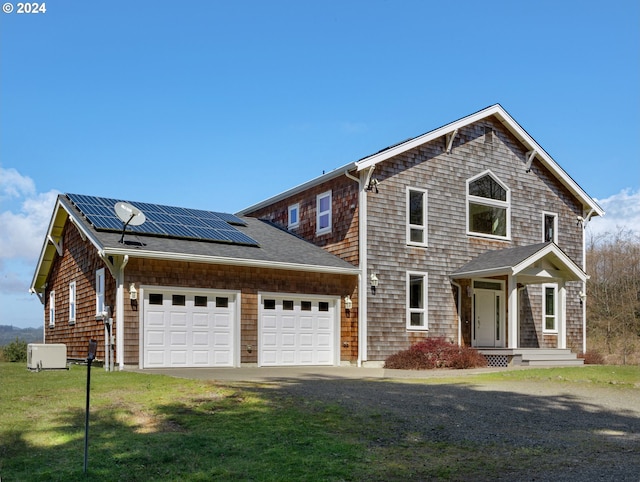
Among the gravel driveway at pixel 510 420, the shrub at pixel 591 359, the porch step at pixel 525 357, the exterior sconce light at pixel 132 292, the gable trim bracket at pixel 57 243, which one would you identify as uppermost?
the gable trim bracket at pixel 57 243

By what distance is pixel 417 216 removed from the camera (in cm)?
2123

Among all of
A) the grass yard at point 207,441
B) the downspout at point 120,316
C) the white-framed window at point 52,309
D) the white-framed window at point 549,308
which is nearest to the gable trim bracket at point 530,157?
the white-framed window at point 549,308

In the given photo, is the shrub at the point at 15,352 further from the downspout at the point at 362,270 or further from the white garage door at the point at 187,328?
the downspout at the point at 362,270

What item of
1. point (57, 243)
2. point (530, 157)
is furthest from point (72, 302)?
point (530, 157)

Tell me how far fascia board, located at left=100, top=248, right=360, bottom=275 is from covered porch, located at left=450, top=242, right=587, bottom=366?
4.46 metres

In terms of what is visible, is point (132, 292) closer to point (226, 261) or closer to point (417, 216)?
point (226, 261)

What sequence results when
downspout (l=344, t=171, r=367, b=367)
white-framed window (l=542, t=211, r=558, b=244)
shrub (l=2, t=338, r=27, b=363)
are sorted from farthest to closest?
white-framed window (l=542, t=211, r=558, b=244) < shrub (l=2, t=338, r=27, b=363) < downspout (l=344, t=171, r=367, b=367)

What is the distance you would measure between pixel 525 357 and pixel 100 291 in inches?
491

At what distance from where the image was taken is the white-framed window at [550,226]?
79.6ft

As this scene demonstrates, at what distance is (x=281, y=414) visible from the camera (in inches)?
355

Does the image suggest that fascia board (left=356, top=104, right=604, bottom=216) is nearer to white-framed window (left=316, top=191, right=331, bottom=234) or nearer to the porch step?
white-framed window (left=316, top=191, right=331, bottom=234)

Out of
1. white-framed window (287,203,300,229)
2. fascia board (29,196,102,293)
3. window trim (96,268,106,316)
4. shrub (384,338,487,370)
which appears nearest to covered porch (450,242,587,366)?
shrub (384,338,487,370)

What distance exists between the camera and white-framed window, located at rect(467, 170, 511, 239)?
22500mm

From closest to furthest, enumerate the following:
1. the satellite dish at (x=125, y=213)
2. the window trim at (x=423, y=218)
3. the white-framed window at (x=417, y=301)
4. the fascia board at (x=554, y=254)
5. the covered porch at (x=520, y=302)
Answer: the satellite dish at (x=125, y=213), the fascia board at (x=554, y=254), the covered porch at (x=520, y=302), the white-framed window at (x=417, y=301), the window trim at (x=423, y=218)
